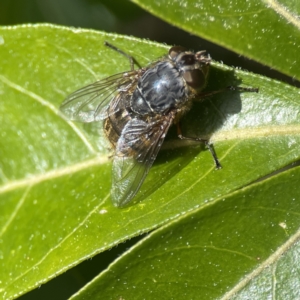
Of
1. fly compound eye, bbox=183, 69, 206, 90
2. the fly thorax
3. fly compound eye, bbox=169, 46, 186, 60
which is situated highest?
fly compound eye, bbox=169, 46, 186, 60

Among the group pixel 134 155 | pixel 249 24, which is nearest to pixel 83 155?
pixel 134 155

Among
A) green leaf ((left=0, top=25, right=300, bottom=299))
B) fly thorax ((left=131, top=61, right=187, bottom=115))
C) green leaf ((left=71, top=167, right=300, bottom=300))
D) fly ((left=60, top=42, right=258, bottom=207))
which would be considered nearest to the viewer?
green leaf ((left=71, top=167, right=300, bottom=300))

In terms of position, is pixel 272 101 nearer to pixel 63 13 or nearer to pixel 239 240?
pixel 239 240

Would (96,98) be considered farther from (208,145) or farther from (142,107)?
(208,145)

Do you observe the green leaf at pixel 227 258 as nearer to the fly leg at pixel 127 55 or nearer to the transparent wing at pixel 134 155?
the transparent wing at pixel 134 155

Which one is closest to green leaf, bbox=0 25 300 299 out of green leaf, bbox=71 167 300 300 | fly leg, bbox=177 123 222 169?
fly leg, bbox=177 123 222 169

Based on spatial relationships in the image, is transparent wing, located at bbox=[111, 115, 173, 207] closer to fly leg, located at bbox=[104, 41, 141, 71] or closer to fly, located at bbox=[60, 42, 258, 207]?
fly, located at bbox=[60, 42, 258, 207]
